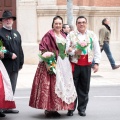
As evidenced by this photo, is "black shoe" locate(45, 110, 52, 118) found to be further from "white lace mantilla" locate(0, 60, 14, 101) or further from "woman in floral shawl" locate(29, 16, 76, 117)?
"white lace mantilla" locate(0, 60, 14, 101)

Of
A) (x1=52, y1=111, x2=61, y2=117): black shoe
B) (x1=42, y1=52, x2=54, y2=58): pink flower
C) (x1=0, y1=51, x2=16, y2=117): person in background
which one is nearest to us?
(x1=0, y1=51, x2=16, y2=117): person in background

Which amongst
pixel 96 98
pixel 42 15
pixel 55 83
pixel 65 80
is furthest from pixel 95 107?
pixel 42 15

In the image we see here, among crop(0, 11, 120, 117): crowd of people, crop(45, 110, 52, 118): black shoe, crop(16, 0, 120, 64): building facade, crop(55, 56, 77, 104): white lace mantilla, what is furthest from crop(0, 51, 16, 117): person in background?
crop(16, 0, 120, 64): building facade

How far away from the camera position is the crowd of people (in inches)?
348

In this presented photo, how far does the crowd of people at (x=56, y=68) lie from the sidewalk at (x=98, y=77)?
4.19 meters

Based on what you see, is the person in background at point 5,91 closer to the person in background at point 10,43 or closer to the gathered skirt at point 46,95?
the person in background at point 10,43

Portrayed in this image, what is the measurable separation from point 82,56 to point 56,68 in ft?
1.66

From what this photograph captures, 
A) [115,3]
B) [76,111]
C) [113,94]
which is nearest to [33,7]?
[115,3]

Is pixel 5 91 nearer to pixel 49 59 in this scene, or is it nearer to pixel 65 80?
pixel 49 59

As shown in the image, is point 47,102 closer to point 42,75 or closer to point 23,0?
point 42,75

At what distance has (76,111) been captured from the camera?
967 centimetres

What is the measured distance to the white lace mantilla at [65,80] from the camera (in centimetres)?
887

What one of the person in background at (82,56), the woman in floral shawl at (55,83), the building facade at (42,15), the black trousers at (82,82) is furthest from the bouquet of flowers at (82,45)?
the building facade at (42,15)

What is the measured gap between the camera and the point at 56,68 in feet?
29.1
